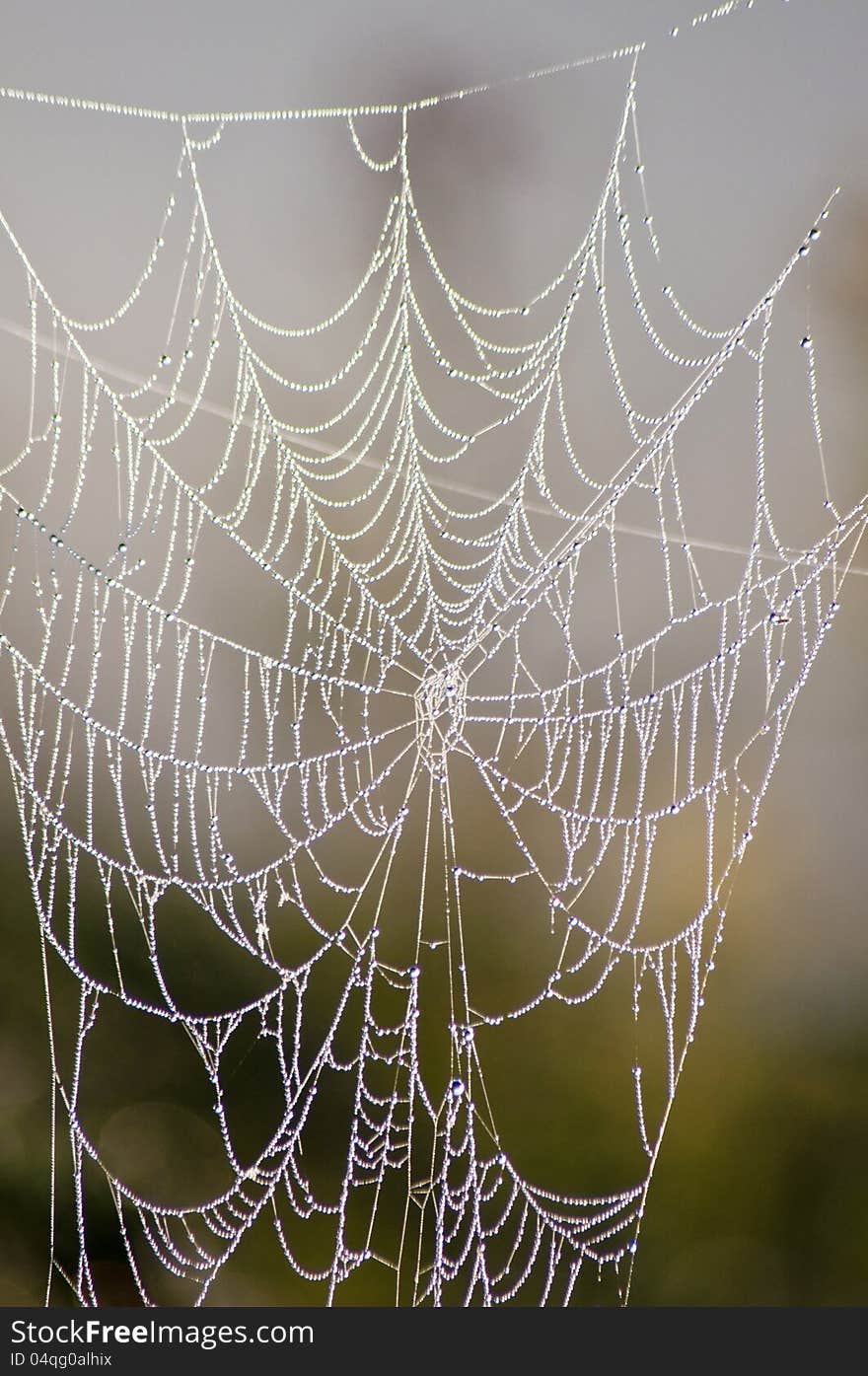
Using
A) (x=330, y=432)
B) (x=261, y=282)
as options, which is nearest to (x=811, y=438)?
(x=330, y=432)

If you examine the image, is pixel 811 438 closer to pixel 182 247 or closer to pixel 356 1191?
pixel 182 247

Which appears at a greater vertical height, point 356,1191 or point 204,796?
point 204,796

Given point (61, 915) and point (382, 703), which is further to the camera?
point (61, 915)

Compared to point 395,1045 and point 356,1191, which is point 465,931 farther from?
point 356,1191

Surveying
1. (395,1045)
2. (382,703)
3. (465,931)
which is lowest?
(395,1045)

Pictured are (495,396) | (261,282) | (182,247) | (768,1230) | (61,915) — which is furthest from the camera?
(768,1230)

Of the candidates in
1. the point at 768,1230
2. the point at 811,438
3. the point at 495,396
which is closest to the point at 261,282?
the point at 495,396

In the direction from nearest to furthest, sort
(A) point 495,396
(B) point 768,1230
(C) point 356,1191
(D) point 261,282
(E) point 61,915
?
(D) point 261,282 < (A) point 495,396 < (E) point 61,915 < (C) point 356,1191 < (B) point 768,1230
